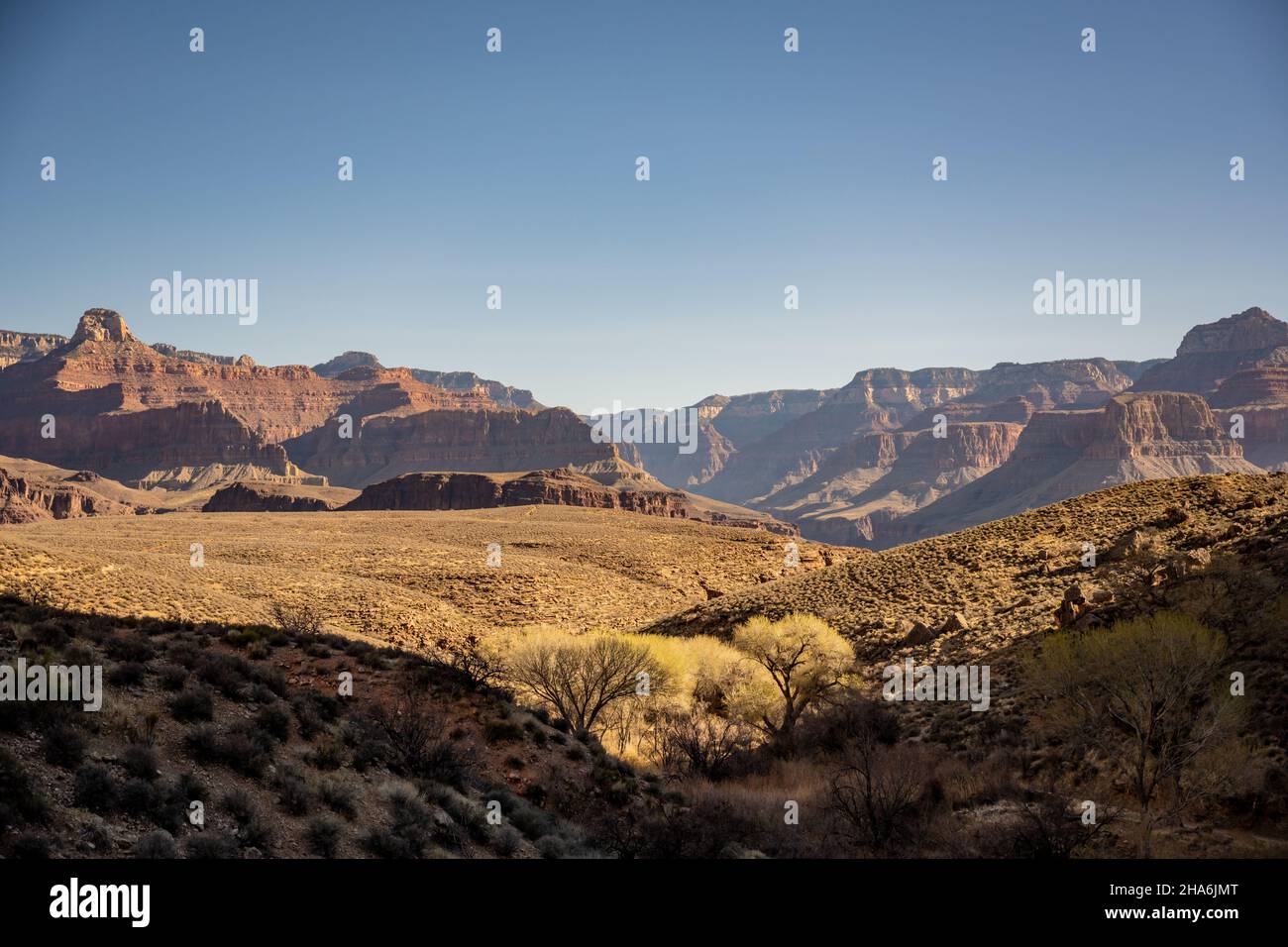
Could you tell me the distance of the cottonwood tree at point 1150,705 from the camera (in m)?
18.5

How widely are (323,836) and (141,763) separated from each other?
302 centimetres

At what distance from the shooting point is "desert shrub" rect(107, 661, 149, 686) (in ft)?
51.4

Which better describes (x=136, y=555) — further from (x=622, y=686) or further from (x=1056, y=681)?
(x=1056, y=681)

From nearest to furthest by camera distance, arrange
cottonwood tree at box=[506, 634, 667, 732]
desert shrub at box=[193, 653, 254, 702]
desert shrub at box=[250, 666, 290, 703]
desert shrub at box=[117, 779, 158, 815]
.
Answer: desert shrub at box=[117, 779, 158, 815] < desert shrub at box=[193, 653, 254, 702] < desert shrub at box=[250, 666, 290, 703] < cottonwood tree at box=[506, 634, 667, 732]

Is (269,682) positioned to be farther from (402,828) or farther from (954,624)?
(954,624)

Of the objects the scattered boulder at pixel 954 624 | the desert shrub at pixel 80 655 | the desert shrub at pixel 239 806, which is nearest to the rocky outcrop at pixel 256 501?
the scattered boulder at pixel 954 624

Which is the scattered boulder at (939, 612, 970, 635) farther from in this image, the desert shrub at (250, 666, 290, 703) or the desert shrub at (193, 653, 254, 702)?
Answer: the desert shrub at (193, 653, 254, 702)

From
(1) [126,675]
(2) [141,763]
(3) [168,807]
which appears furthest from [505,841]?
(1) [126,675]

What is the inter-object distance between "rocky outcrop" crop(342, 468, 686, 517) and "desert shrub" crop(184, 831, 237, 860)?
543 feet

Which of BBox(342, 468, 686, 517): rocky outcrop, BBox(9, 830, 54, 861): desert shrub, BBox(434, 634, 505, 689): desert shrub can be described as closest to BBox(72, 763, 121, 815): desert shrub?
BBox(9, 830, 54, 861): desert shrub
